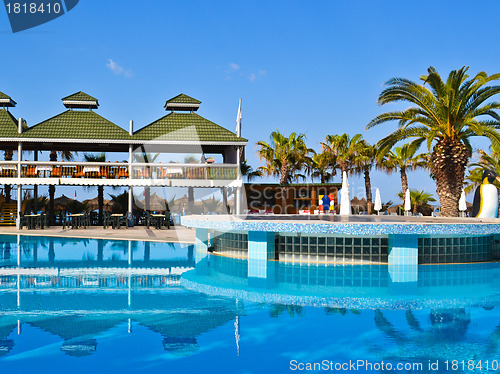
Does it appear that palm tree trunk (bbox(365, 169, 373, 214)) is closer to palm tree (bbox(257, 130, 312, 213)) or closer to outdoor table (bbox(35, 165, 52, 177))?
palm tree (bbox(257, 130, 312, 213))

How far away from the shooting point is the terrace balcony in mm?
25859

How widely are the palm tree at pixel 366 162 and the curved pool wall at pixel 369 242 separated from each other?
23.1 metres

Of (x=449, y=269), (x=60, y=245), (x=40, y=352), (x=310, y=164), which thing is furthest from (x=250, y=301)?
(x=310, y=164)

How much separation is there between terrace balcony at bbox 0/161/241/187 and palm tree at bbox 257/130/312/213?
9.81 metres

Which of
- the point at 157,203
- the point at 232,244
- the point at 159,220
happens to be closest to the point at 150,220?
the point at 159,220

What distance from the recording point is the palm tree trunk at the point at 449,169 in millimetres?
19562

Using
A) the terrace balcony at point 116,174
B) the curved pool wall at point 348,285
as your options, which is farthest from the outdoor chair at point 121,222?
the curved pool wall at point 348,285

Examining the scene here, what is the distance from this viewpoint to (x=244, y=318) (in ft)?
25.8

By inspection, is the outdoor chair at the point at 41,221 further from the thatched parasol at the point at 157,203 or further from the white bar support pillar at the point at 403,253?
the white bar support pillar at the point at 403,253

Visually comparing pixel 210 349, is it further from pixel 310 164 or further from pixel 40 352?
pixel 310 164

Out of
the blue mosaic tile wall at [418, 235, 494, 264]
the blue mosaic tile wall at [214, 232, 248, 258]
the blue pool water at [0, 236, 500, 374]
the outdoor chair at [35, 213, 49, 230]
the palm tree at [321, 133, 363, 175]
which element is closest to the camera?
the blue pool water at [0, 236, 500, 374]

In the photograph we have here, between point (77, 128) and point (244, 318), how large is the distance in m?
22.2

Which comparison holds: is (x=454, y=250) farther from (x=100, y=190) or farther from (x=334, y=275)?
(x=100, y=190)

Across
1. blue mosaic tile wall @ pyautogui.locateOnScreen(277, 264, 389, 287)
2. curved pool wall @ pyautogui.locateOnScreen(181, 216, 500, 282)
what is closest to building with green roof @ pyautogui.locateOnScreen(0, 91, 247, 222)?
curved pool wall @ pyautogui.locateOnScreen(181, 216, 500, 282)
